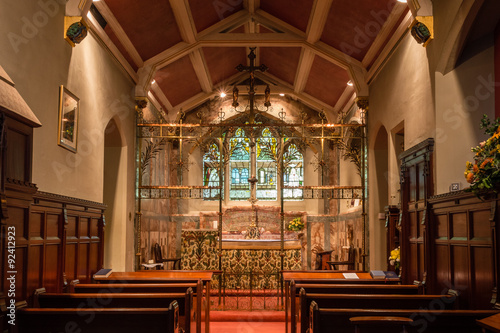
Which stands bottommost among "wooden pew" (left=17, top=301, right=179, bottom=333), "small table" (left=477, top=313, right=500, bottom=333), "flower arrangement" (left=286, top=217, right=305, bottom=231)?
"wooden pew" (left=17, top=301, right=179, bottom=333)

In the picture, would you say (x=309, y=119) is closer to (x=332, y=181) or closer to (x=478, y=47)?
(x=332, y=181)

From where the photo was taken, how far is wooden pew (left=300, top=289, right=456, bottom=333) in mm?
5402

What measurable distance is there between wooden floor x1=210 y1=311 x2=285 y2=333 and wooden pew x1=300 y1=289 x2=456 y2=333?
94.7 inches

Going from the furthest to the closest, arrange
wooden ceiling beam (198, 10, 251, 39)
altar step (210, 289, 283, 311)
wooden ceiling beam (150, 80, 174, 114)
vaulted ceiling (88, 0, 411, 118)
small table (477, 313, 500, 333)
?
wooden ceiling beam (150, 80, 174, 114)
wooden ceiling beam (198, 10, 251, 39)
altar step (210, 289, 283, 311)
vaulted ceiling (88, 0, 411, 118)
small table (477, 313, 500, 333)

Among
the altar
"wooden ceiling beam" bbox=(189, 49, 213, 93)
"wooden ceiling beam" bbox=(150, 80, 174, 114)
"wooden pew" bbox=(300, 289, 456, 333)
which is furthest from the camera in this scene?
"wooden ceiling beam" bbox=(150, 80, 174, 114)

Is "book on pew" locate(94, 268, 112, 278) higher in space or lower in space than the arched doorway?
lower

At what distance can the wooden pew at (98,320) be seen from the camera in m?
4.57

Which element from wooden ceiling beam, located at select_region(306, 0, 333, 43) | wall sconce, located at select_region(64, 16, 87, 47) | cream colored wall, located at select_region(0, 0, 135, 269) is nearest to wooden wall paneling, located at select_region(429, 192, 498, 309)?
Answer: wooden ceiling beam, located at select_region(306, 0, 333, 43)

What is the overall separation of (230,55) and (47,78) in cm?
768

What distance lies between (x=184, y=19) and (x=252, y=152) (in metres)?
5.37

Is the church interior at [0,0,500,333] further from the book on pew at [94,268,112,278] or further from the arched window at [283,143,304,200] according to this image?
the arched window at [283,143,304,200]

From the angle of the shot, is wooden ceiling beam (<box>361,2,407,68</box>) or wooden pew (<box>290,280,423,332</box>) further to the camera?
wooden ceiling beam (<box>361,2,407,68</box>)

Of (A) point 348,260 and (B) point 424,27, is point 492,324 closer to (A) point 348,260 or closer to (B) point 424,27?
(B) point 424,27

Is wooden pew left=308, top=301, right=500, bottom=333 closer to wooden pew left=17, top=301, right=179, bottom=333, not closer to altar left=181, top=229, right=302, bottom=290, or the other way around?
wooden pew left=17, top=301, right=179, bottom=333
